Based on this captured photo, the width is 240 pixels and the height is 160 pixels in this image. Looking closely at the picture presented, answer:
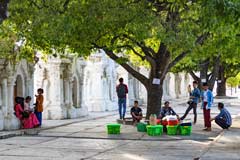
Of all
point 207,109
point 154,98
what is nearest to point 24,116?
point 154,98

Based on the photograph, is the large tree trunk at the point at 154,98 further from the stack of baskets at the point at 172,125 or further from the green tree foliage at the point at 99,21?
the stack of baskets at the point at 172,125

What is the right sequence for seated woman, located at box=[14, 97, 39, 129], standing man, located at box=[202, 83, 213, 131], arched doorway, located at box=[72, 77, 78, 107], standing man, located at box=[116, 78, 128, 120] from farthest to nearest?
arched doorway, located at box=[72, 77, 78, 107]
standing man, located at box=[116, 78, 128, 120]
seated woman, located at box=[14, 97, 39, 129]
standing man, located at box=[202, 83, 213, 131]

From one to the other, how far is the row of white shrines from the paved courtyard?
219cm

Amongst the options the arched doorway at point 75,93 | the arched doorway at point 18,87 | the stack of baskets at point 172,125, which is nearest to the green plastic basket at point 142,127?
the stack of baskets at point 172,125

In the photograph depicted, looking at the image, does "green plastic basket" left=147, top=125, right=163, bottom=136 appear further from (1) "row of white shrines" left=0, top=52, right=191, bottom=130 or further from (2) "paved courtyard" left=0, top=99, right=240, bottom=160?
(1) "row of white shrines" left=0, top=52, right=191, bottom=130

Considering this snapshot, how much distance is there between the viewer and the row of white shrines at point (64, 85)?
19.8m

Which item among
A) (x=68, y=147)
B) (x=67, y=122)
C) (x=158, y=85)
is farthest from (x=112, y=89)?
(x=68, y=147)

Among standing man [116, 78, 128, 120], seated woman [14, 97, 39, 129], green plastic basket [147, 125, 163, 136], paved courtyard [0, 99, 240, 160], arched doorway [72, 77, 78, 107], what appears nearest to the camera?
paved courtyard [0, 99, 240, 160]

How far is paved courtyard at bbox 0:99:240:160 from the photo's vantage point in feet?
41.8

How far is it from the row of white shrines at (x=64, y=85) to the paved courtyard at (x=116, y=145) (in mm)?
2187

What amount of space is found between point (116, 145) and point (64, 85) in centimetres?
1103

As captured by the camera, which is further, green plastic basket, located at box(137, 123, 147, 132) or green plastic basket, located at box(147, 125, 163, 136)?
green plastic basket, located at box(137, 123, 147, 132)

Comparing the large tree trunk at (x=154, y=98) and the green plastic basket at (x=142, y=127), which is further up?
the large tree trunk at (x=154, y=98)

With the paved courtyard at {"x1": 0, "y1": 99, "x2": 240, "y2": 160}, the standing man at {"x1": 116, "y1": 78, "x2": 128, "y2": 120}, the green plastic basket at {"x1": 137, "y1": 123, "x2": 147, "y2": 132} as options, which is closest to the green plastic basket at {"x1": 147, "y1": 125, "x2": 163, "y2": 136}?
the paved courtyard at {"x1": 0, "y1": 99, "x2": 240, "y2": 160}
